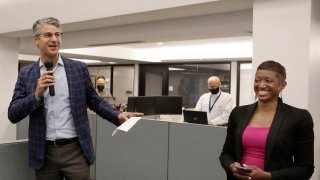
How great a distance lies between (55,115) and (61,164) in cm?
25

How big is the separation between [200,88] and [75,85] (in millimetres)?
7261

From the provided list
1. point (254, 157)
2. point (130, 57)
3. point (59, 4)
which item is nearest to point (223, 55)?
point (130, 57)

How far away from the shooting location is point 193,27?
3.83m

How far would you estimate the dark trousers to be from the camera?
1754 millimetres

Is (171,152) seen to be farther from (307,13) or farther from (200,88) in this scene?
(200,88)

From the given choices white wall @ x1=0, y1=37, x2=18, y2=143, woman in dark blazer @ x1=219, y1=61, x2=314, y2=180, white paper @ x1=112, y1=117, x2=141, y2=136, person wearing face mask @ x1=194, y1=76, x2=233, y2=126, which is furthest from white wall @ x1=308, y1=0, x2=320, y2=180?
white wall @ x1=0, y1=37, x2=18, y2=143

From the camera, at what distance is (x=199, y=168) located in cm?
331

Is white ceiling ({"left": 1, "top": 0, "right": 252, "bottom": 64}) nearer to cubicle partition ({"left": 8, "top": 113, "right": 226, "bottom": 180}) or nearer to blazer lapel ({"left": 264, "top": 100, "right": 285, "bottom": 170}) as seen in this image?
cubicle partition ({"left": 8, "top": 113, "right": 226, "bottom": 180})

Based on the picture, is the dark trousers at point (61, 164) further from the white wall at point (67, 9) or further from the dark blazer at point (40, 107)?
the white wall at point (67, 9)

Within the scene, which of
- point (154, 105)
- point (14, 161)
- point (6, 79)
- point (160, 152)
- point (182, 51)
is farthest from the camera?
point (182, 51)

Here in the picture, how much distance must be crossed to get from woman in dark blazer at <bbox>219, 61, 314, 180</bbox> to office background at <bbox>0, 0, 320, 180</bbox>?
916 mm

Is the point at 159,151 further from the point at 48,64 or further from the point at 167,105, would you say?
the point at 48,64

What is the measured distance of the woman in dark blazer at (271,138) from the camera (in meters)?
1.68

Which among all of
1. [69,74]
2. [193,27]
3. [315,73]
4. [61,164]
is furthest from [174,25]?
[61,164]
